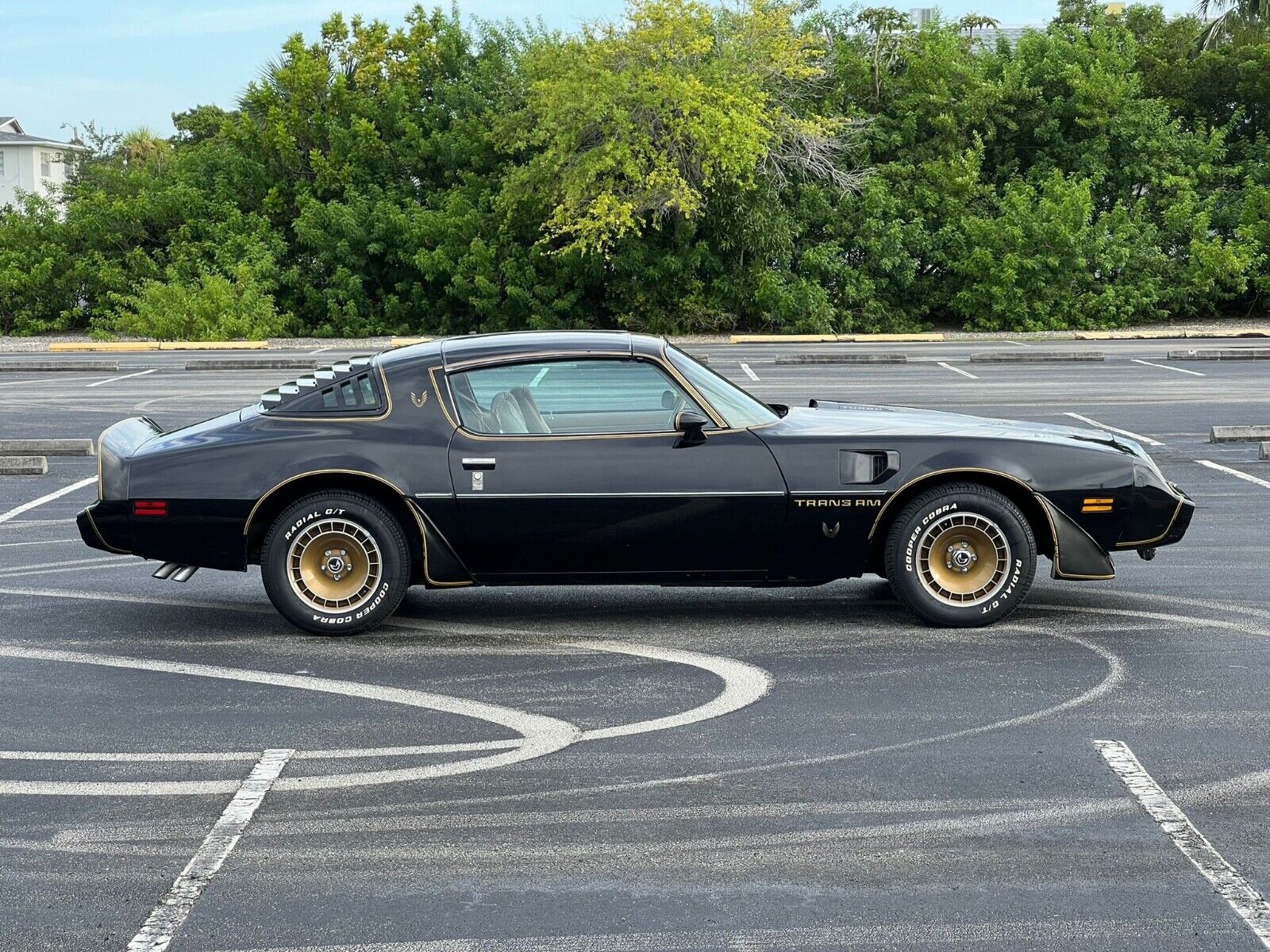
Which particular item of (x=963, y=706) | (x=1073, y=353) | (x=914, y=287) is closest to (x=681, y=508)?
(x=963, y=706)

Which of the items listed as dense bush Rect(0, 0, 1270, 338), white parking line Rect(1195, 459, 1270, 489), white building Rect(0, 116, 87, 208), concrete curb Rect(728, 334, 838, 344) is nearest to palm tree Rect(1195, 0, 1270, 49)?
dense bush Rect(0, 0, 1270, 338)

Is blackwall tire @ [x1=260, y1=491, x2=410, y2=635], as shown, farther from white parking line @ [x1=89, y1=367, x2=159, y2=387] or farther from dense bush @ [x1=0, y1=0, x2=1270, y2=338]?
dense bush @ [x1=0, y1=0, x2=1270, y2=338]

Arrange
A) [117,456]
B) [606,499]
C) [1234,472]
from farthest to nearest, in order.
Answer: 1. [1234,472]
2. [117,456]
3. [606,499]

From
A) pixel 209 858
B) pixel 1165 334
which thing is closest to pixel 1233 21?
pixel 1165 334

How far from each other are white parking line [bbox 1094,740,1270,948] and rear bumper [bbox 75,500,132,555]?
4595 mm

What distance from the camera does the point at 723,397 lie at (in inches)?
307

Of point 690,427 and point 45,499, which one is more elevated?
point 690,427

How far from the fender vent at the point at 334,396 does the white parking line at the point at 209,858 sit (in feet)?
7.72

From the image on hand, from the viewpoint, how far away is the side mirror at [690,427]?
7.52 metres

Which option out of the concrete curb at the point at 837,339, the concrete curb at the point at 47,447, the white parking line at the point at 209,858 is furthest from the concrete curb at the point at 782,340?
the white parking line at the point at 209,858

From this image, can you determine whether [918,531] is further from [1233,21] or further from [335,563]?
[1233,21]

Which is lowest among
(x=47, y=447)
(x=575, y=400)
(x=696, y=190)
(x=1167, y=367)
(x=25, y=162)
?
(x=47, y=447)

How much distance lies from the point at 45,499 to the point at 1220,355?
19377 millimetres

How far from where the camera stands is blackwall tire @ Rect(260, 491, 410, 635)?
7.54m
